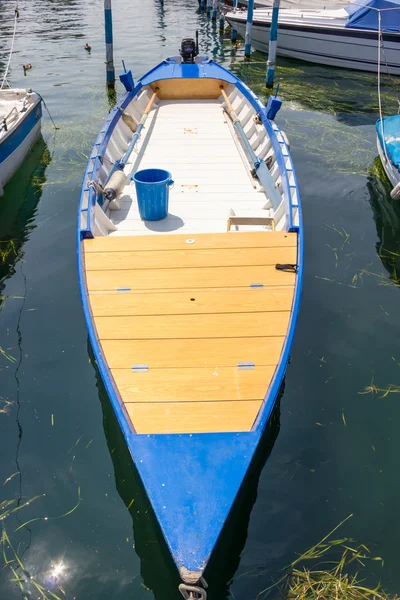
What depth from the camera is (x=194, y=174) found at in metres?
8.28

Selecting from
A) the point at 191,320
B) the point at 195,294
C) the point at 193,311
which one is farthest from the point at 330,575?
the point at 195,294

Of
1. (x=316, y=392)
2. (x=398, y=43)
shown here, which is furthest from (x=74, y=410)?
(x=398, y=43)

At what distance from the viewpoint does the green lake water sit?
3.97m

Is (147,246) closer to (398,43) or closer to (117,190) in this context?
(117,190)

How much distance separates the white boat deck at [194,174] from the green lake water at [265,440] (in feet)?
5.51

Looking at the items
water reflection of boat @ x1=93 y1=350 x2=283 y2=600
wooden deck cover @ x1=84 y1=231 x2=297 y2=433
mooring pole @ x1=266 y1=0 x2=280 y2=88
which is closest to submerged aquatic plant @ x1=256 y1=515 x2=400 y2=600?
water reflection of boat @ x1=93 y1=350 x2=283 y2=600

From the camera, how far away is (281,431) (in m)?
5.16

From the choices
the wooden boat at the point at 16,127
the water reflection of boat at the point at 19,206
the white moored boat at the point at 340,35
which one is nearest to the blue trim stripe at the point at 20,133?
the wooden boat at the point at 16,127

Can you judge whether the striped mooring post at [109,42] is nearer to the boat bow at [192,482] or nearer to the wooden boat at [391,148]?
the wooden boat at [391,148]

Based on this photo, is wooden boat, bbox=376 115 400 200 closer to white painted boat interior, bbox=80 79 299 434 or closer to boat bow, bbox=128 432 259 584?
white painted boat interior, bbox=80 79 299 434

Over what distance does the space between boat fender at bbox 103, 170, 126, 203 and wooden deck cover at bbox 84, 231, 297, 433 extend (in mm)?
1315

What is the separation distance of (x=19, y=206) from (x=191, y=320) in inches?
277

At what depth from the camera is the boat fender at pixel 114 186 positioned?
6.87 metres

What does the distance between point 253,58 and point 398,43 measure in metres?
7.47
